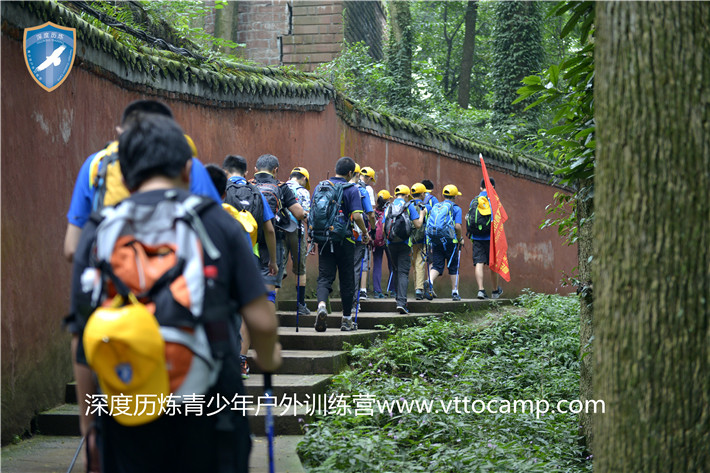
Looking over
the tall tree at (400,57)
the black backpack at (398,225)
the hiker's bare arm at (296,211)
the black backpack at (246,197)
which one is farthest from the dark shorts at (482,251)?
the tall tree at (400,57)

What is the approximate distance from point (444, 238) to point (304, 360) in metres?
5.35

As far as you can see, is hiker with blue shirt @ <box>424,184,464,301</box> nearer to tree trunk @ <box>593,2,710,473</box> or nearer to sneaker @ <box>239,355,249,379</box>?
sneaker @ <box>239,355,249,379</box>

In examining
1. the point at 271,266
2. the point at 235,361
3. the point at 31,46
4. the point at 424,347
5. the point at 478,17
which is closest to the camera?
the point at 235,361

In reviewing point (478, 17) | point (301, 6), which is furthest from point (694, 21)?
point (478, 17)

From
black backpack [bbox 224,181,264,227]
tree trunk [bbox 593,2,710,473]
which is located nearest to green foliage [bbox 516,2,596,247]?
tree trunk [bbox 593,2,710,473]

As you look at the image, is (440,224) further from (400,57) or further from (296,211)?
(400,57)

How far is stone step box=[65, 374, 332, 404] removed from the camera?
22.2 ft

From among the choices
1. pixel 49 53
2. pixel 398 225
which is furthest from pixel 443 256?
pixel 49 53

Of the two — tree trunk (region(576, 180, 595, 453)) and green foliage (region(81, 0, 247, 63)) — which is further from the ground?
green foliage (region(81, 0, 247, 63))

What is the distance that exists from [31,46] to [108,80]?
62.5 inches

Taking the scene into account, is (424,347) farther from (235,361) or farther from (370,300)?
(235,361)

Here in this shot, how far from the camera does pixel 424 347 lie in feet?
→ 30.2

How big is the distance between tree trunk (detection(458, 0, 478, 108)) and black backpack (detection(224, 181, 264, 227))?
22.6 metres

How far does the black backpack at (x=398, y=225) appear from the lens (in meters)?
11.0
